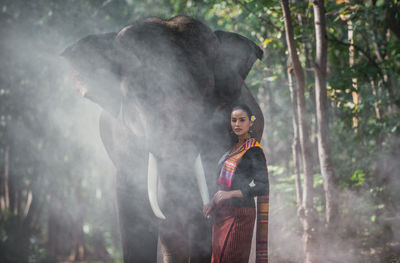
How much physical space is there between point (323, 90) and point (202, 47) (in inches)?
65.5

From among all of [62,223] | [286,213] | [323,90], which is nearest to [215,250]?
[323,90]

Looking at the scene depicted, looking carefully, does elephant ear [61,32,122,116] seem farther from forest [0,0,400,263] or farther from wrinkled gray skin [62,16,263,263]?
forest [0,0,400,263]

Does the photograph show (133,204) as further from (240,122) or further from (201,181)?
(240,122)

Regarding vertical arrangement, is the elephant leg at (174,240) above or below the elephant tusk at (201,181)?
below

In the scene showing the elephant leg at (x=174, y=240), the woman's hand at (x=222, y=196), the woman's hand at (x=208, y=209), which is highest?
the woman's hand at (x=222, y=196)

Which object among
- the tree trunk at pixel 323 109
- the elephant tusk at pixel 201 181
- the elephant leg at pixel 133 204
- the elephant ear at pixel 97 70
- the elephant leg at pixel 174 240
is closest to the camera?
the elephant tusk at pixel 201 181

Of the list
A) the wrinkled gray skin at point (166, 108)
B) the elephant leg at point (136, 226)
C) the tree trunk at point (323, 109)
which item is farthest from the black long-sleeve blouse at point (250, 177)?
the tree trunk at point (323, 109)

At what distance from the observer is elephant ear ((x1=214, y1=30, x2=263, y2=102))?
3041 mm

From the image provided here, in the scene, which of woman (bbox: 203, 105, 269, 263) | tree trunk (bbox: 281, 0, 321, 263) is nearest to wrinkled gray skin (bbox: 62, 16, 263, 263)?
woman (bbox: 203, 105, 269, 263)

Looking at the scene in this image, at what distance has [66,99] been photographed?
8.39m

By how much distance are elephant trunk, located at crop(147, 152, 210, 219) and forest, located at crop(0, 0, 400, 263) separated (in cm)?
190

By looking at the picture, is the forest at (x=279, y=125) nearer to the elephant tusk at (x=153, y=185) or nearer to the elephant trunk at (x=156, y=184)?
the elephant trunk at (x=156, y=184)

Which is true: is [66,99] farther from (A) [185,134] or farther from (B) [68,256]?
(A) [185,134]

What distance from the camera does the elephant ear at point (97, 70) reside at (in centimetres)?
312
